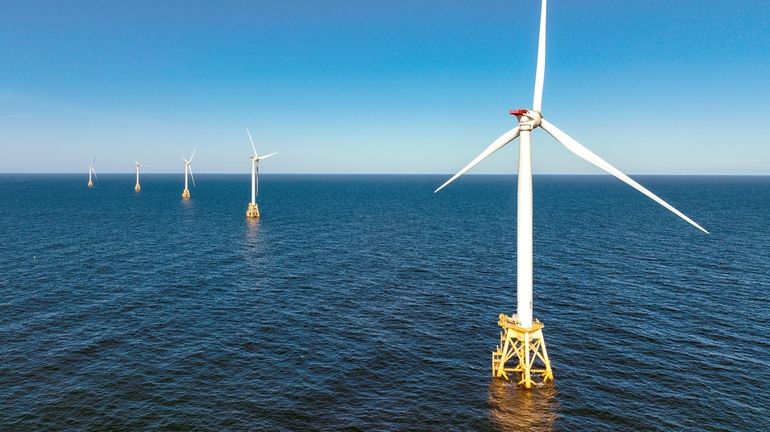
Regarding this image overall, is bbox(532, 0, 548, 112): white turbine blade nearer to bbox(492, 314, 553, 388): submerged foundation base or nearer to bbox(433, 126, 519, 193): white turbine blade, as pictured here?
bbox(433, 126, 519, 193): white turbine blade

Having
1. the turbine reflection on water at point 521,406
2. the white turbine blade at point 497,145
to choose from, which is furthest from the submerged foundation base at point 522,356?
the white turbine blade at point 497,145

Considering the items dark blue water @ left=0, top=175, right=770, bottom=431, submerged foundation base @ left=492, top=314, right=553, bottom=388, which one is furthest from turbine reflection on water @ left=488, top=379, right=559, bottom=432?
submerged foundation base @ left=492, top=314, right=553, bottom=388

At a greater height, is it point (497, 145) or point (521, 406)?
point (497, 145)

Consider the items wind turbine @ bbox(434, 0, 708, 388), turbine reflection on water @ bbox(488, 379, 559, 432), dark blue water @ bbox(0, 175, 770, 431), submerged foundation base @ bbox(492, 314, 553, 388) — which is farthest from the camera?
submerged foundation base @ bbox(492, 314, 553, 388)

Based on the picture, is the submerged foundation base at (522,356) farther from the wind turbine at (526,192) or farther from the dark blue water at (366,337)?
the dark blue water at (366,337)

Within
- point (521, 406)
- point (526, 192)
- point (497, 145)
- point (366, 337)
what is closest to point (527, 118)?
point (497, 145)

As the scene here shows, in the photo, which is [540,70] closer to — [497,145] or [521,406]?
[497,145]
